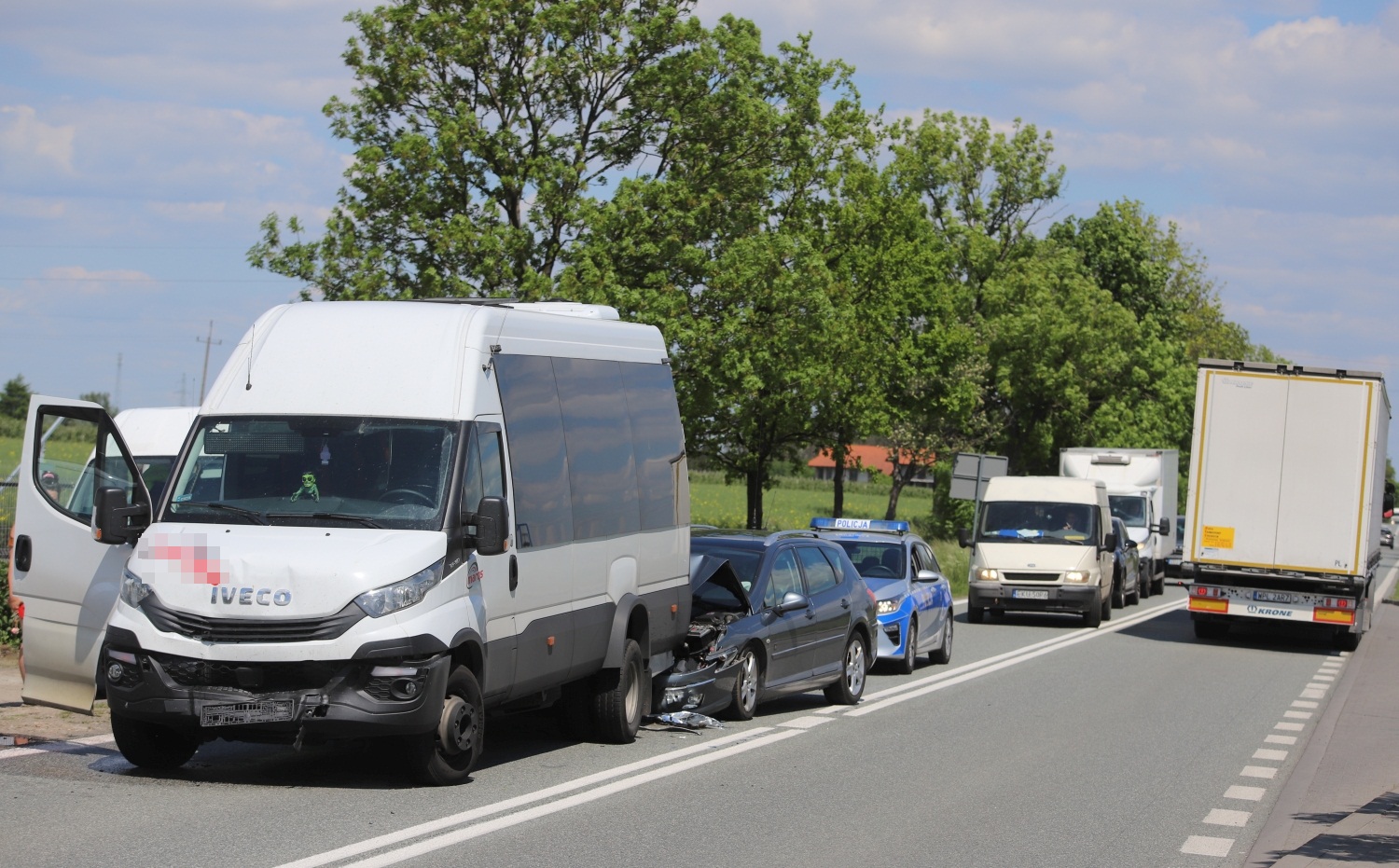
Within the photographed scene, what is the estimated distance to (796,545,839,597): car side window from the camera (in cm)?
1425

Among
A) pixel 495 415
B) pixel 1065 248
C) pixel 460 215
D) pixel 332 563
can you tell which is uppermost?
pixel 1065 248

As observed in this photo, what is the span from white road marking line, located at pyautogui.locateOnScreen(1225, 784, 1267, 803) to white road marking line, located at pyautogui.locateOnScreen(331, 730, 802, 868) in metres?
3.19

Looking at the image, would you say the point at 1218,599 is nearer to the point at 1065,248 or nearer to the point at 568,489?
the point at 568,489

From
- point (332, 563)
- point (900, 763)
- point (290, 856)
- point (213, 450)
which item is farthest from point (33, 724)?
point (900, 763)

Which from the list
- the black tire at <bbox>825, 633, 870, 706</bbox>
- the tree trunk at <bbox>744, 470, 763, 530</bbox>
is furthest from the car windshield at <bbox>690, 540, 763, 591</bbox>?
the tree trunk at <bbox>744, 470, 763, 530</bbox>

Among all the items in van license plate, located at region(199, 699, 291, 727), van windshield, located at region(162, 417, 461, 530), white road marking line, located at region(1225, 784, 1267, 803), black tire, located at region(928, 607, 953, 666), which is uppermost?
van windshield, located at region(162, 417, 461, 530)

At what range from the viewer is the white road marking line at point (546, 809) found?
7.34m

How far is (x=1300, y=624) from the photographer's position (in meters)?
25.9

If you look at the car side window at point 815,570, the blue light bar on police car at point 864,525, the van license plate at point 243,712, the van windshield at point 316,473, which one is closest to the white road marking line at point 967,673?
Answer: the car side window at point 815,570

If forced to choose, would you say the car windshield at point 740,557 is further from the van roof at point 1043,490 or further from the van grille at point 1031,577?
the van roof at point 1043,490

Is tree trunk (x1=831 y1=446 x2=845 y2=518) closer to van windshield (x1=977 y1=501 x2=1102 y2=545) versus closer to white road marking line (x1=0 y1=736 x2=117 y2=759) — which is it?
van windshield (x1=977 y1=501 x2=1102 y2=545)

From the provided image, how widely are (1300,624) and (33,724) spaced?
20267 millimetres

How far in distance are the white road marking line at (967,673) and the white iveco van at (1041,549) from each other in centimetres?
71

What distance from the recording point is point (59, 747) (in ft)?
33.5
